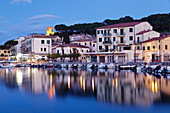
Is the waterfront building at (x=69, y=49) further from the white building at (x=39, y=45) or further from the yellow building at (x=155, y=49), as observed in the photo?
the yellow building at (x=155, y=49)

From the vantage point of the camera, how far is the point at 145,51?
6650 cm

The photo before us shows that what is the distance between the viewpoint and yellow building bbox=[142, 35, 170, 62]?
61.2 meters

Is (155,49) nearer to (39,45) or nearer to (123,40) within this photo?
(123,40)

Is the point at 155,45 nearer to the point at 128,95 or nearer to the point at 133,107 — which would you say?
the point at 128,95

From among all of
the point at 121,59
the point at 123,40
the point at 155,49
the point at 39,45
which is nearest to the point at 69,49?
the point at 39,45

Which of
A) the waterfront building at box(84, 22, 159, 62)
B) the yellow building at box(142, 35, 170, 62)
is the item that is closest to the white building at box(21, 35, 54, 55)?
the waterfront building at box(84, 22, 159, 62)

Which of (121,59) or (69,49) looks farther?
(69,49)

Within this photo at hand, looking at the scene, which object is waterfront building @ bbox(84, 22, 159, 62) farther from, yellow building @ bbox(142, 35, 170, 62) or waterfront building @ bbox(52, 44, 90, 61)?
waterfront building @ bbox(52, 44, 90, 61)

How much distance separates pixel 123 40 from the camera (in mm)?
75188

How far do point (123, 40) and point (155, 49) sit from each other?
14.1m

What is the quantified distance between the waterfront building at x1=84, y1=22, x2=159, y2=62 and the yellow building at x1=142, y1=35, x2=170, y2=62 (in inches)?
72.3

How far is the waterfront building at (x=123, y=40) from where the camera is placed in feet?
228

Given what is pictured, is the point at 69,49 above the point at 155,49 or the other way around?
above

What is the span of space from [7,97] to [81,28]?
374 feet
